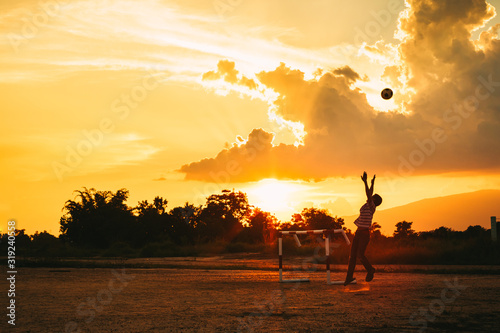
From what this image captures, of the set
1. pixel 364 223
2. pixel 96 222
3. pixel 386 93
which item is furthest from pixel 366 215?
pixel 96 222

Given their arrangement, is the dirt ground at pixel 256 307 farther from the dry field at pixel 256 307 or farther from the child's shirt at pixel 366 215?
the child's shirt at pixel 366 215

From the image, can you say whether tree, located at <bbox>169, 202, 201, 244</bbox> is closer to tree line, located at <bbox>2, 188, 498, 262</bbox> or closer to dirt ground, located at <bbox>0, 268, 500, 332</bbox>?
tree line, located at <bbox>2, 188, 498, 262</bbox>

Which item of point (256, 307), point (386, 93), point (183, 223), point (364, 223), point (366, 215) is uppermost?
point (386, 93)

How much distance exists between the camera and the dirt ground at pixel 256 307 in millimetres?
9289

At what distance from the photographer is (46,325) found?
9477 mm

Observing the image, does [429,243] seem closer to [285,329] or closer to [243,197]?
[285,329]

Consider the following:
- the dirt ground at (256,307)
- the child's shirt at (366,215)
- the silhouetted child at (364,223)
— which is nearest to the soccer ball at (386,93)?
the dirt ground at (256,307)

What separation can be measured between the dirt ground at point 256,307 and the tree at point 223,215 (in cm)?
7149

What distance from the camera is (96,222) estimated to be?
249 feet

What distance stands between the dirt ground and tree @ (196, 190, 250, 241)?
235 feet

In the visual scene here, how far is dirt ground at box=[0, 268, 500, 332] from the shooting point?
30.5 ft

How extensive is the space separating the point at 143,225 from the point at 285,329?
75.6m

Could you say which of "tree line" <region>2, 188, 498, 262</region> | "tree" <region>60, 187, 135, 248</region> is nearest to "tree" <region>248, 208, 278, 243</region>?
"tree line" <region>2, 188, 498, 262</region>

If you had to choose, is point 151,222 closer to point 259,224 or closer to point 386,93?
point 259,224
